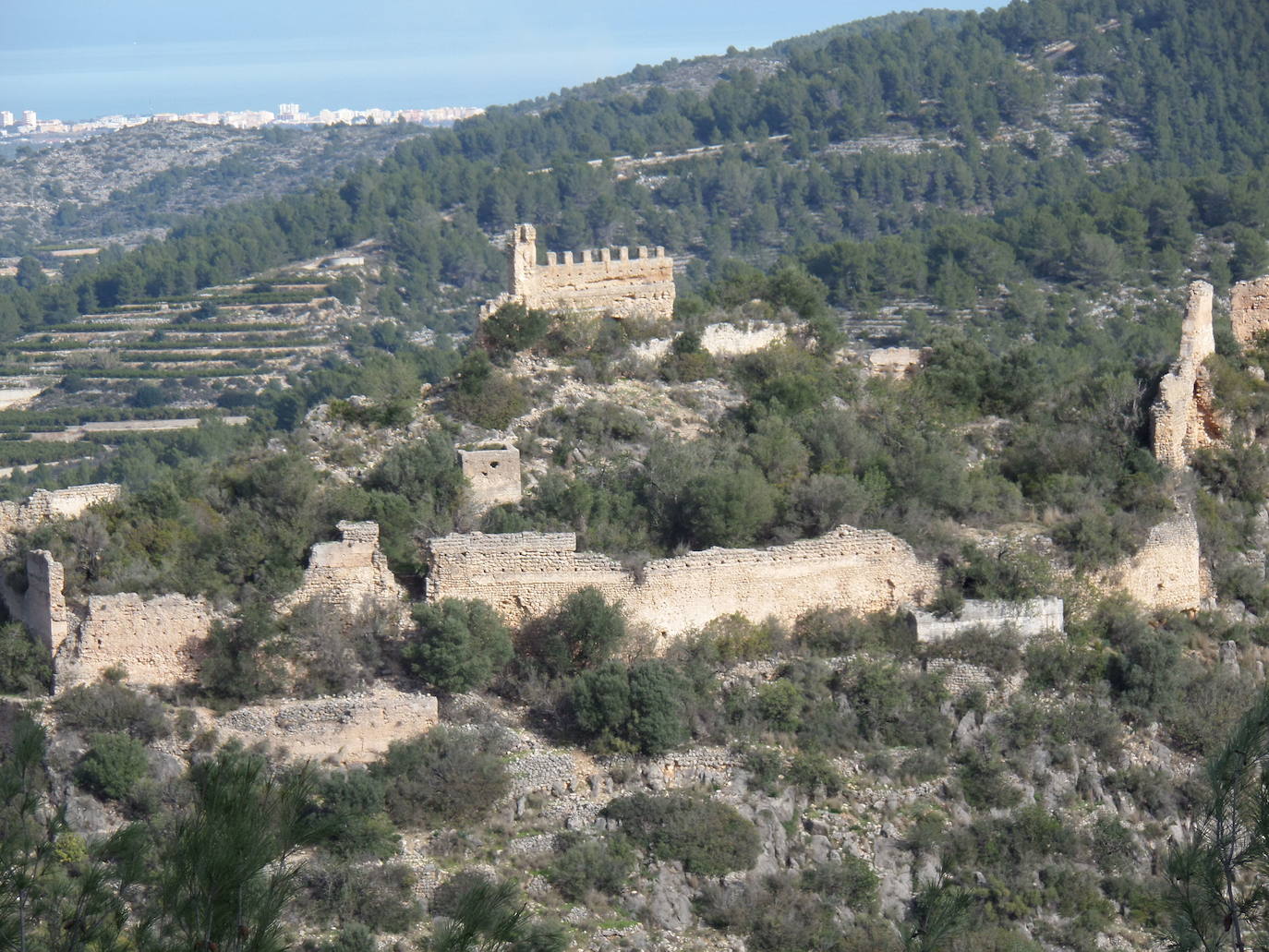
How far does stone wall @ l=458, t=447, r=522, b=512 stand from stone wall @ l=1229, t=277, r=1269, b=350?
10020 millimetres

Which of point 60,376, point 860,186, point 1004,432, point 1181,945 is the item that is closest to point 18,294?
point 60,376

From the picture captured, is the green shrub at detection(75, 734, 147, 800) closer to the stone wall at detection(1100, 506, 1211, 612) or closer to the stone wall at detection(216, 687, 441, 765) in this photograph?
the stone wall at detection(216, 687, 441, 765)

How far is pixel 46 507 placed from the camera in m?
21.5

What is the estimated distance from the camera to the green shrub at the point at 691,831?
1762 centimetres

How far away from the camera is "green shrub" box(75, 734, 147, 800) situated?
17781mm

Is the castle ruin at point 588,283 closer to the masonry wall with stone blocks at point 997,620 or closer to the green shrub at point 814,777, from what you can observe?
the masonry wall with stone blocks at point 997,620

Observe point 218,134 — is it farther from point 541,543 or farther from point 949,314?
point 541,543

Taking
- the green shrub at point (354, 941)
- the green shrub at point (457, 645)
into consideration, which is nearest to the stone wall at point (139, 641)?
the green shrub at point (457, 645)

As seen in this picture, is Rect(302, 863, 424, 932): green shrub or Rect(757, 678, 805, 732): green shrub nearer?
Rect(302, 863, 424, 932): green shrub

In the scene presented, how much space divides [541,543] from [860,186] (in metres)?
51.8

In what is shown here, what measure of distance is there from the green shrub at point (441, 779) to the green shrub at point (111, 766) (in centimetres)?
218

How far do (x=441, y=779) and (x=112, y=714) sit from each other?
10.4 ft

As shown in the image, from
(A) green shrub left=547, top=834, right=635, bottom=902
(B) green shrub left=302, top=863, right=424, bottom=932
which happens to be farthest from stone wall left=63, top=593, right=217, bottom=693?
(A) green shrub left=547, top=834, right=635, bottom=902

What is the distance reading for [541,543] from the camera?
779 inches
